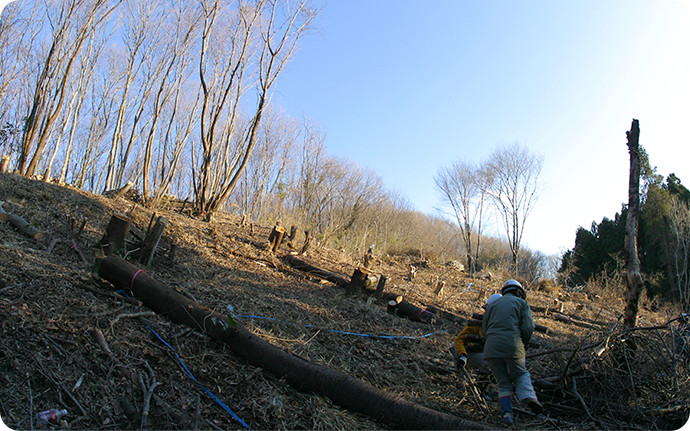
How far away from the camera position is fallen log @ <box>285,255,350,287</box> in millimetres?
8539

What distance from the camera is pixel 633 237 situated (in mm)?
5020

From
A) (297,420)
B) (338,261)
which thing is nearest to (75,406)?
(297,420)

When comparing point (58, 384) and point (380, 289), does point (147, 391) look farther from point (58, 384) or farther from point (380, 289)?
point (380, 289)

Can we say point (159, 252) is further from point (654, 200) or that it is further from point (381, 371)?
point (654, 200)

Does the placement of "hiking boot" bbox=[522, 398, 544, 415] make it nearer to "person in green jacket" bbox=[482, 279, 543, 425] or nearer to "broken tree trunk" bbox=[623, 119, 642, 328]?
"person in green jacket" bbox=[482, 279, 543, 425]

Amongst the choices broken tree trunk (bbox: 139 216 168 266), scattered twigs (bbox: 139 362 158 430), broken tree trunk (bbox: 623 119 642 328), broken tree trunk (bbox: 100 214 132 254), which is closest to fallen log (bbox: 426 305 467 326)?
broken tree trunk (bbox: 623 119 642 328)

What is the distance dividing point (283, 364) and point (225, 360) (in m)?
0.53

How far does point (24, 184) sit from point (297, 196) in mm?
16341

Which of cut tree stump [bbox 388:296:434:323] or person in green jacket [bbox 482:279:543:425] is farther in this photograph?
cut tree stump [bbox 388:296:434:323]

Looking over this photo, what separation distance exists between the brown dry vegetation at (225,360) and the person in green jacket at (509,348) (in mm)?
222

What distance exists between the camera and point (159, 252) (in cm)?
657

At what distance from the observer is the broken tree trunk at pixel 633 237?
4.90m

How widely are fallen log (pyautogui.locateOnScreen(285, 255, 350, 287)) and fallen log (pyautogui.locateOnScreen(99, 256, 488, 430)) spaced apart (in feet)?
15.7

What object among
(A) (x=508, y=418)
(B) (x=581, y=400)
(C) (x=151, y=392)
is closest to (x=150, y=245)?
(C) (x=151, y=392)
